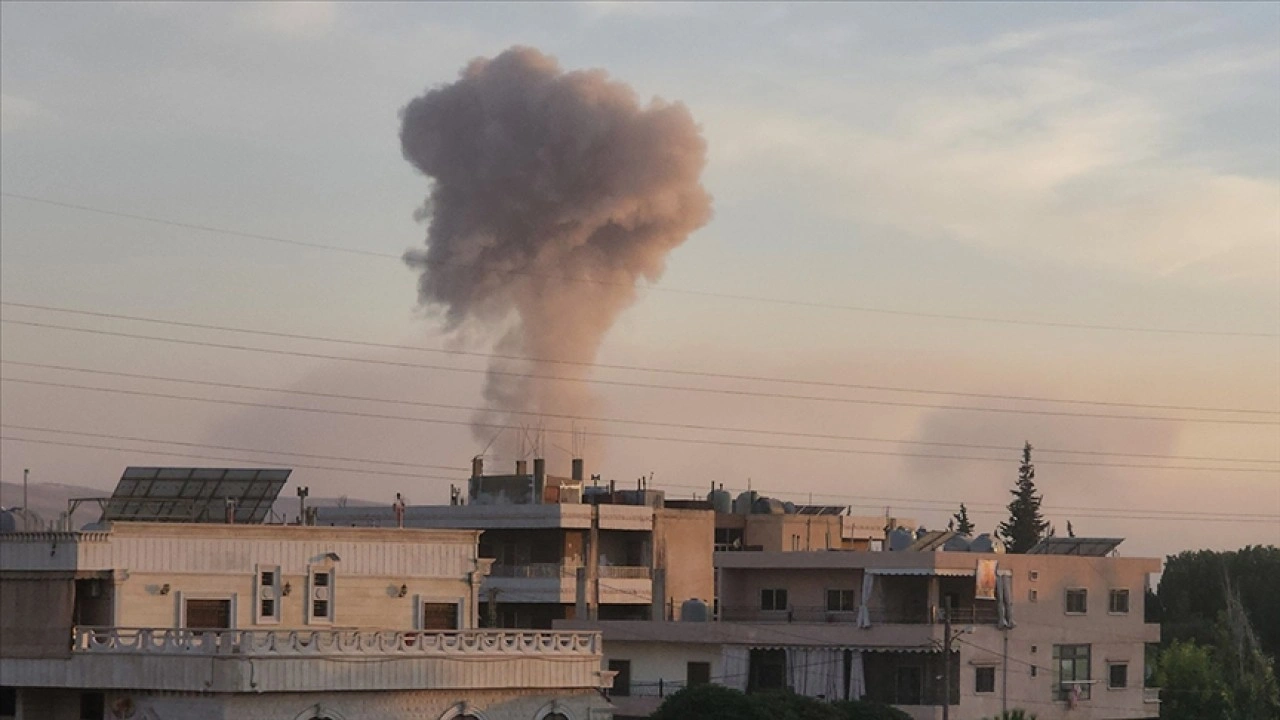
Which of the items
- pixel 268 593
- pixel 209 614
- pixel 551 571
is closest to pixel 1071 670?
pixel 551 571

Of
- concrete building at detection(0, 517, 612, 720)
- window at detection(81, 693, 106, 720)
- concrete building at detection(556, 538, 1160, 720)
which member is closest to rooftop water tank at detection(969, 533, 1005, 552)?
concrete building at detection(556, 538, 1160, 720)

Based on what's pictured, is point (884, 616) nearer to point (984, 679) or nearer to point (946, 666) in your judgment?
point (984, 679)

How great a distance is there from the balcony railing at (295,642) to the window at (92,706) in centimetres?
160

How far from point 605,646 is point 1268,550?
66.5m

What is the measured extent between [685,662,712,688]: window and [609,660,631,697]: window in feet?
7.58

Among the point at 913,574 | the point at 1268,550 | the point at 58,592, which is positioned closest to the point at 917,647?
the point at 913,574

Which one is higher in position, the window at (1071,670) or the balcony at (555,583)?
the balcony at (555,583)

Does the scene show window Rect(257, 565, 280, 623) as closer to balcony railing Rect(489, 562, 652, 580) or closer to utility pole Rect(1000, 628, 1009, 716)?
balcony railing Rect(489, 562, 652, 580)

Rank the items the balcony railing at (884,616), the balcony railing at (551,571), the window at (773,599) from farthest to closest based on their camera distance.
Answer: the balcony railing at (551,571)
the window at (773,599)
the balcony railing at (884,616)

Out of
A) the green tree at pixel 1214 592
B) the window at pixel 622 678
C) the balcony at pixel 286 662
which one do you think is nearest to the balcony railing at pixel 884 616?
the window at pixel 622 678

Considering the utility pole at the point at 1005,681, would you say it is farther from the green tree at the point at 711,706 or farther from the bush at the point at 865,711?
the green tree at the point at 711,706

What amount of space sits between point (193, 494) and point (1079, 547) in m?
40.2

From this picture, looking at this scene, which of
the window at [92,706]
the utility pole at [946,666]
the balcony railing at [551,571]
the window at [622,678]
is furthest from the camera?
the balcony railing at [551,571]

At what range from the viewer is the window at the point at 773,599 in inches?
3319
